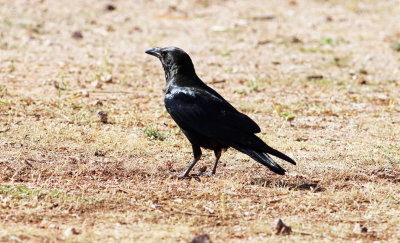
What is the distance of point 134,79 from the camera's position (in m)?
9.20

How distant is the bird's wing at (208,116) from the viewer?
545 cm

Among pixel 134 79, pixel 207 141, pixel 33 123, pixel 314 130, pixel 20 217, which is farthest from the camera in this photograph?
pixel 134 79

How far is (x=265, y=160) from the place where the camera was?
5.21 meters

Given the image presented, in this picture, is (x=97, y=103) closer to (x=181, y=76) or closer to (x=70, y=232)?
(x=181, y=76)

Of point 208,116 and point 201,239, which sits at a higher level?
point 208,116

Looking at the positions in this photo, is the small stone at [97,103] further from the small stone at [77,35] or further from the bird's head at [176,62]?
the small stone at [77,35]

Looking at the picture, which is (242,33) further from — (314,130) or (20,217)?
(20,217)

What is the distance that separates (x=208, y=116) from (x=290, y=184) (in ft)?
3.18

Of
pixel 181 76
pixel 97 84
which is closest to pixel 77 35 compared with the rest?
pixel 97 84

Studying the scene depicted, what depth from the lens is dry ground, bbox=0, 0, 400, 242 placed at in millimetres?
4621

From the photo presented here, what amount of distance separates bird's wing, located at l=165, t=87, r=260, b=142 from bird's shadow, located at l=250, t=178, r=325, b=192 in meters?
0.50

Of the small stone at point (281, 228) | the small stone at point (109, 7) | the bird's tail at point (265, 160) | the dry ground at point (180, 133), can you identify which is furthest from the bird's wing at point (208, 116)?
the small stone at point (109, 7)

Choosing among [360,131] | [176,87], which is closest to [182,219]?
[176,87]

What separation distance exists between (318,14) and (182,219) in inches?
393
